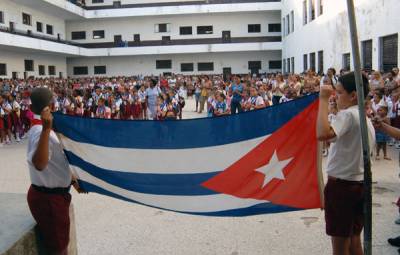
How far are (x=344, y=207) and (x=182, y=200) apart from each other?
1.36 m

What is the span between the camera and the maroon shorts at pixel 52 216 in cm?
314

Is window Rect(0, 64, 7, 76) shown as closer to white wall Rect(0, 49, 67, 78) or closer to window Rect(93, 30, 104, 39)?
white wall Rect(0, 49, 67, 78)

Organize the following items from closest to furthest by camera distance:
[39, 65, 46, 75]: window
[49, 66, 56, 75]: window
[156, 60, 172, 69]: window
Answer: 1. [39, 65, 46, 75]: window
2. [49, 66, 56, 75]: window
3. [156, 60, 172, 69]: window

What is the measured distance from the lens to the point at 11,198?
14.5ft

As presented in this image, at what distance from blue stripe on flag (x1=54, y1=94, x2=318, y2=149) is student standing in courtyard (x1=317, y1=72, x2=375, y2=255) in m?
0.59

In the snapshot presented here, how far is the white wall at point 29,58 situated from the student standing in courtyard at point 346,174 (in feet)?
105

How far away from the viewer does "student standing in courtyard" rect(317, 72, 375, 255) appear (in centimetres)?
303

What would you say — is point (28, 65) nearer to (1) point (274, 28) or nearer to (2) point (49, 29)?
(2) point (49, 29)

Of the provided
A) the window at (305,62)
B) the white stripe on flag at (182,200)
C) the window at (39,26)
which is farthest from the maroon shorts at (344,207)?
the window at (39,26)

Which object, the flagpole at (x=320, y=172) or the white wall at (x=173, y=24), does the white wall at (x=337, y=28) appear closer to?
the white wall at (x=173, y=24)

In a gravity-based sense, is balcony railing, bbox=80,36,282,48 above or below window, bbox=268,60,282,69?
above

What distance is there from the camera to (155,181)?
381cm

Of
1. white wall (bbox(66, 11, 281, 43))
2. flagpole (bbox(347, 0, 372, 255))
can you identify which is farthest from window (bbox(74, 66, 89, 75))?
flagpole (bbox(347, 0, 372, 255))

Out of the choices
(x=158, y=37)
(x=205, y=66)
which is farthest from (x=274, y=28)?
(x=158, y=37)
